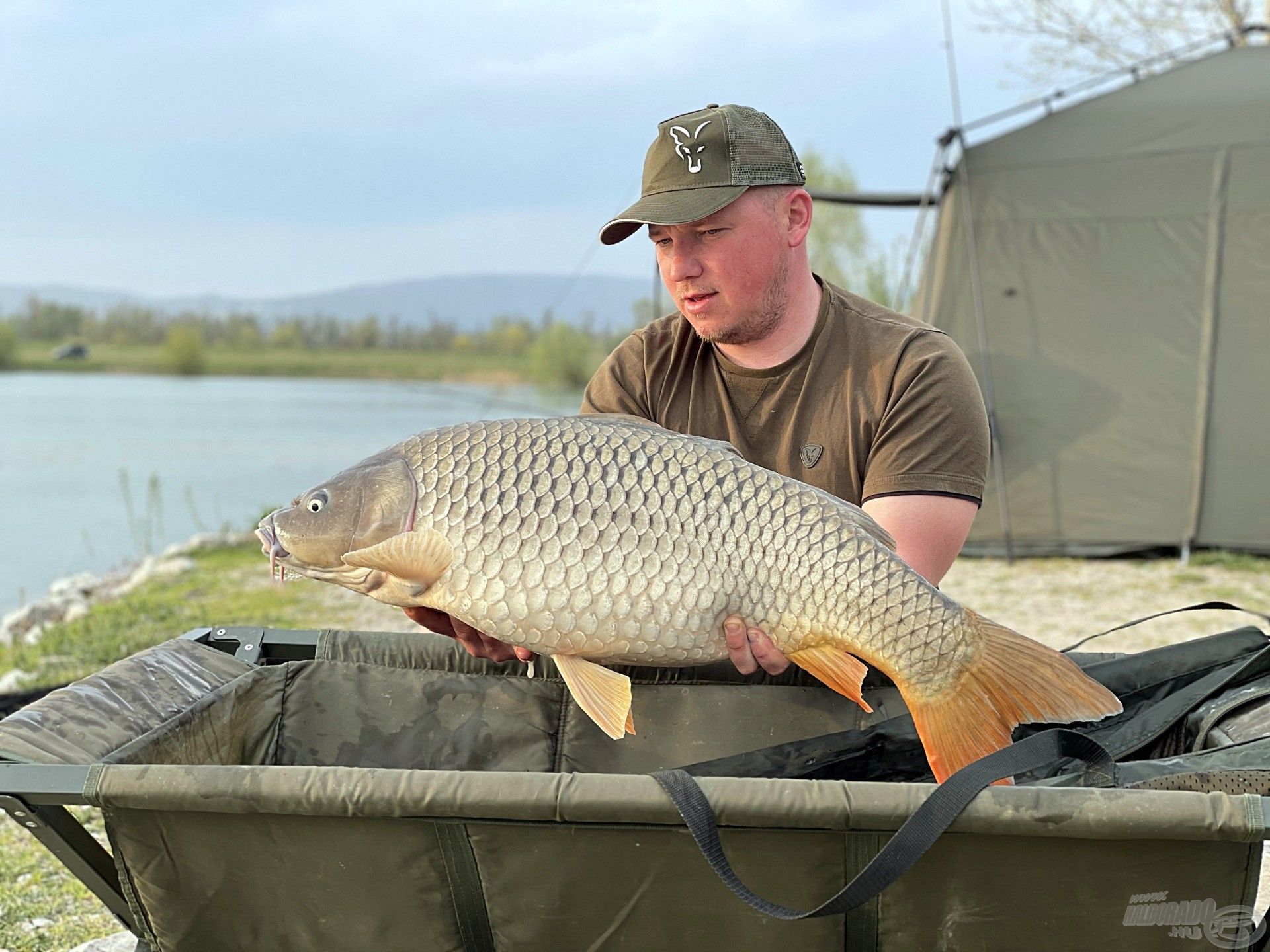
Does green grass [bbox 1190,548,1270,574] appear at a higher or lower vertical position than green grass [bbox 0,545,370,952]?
lower

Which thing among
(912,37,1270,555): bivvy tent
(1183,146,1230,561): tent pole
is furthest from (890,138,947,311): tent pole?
(1183,146,1230,561): tent pole

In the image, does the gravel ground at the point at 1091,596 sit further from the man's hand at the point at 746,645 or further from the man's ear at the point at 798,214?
the man's hand at the point at 746,645

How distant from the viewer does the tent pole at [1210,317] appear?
16.0ft

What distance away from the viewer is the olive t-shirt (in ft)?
5.50

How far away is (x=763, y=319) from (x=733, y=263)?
A: 95 mm

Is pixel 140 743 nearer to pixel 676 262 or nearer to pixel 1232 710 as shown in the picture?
pixel 676 262

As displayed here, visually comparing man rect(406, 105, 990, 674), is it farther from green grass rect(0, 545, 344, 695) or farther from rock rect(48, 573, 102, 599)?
rock rect(48, 573, 102, 599)

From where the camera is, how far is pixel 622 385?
1970 mm

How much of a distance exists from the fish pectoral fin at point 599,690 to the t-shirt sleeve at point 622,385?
65cm

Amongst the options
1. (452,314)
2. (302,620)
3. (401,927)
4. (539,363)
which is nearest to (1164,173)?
(302,620)

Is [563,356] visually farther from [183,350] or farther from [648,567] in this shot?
[648,567]

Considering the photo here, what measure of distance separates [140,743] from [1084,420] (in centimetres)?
443

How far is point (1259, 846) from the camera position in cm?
107

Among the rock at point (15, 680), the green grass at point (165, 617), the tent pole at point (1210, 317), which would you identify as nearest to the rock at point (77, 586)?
the green grass at point (165, 617)
